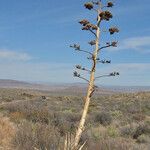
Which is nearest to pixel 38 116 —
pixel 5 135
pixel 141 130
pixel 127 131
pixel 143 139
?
pixel 127 131

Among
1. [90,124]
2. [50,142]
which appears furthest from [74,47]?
[90,124]

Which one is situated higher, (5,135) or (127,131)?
(5,135)

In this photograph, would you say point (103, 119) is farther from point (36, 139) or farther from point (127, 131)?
point (36, 139)

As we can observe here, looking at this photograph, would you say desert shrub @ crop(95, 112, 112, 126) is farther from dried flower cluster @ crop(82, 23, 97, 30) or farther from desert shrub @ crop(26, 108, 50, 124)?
dried flower cluster @ crop(82, 23, 97, 30)

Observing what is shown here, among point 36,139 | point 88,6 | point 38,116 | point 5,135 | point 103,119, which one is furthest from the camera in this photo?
point 103,119

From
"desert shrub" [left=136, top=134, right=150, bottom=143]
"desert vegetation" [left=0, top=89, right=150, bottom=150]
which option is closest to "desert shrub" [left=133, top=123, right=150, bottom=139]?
"desert vegetation" [left=0, top=89, right=150, bottom=150]

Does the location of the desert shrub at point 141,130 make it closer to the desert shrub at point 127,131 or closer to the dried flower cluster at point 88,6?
the desert shrub at point 127,131

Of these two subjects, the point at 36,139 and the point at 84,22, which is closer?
the point at 84,22

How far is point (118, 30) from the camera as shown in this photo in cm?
453

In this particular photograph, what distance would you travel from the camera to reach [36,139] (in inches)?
463

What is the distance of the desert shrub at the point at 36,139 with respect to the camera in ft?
37.4

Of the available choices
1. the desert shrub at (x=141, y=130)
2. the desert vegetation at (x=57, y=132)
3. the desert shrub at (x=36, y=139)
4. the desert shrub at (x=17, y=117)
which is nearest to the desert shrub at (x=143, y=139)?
the desert vegetation at (x=57, y=132)

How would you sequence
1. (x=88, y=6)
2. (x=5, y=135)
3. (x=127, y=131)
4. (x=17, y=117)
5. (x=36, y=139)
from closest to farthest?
1. (x=88, y=6)
2. (x=36, y=139)
3. (x=5, y=135)
4. (x=17, y=117)
5. (x=127, y=131)

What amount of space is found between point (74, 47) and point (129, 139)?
13.5 metres
